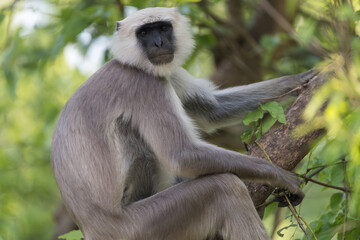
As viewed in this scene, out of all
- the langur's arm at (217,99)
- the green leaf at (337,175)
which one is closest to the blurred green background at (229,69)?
the green leaf at (337,175)

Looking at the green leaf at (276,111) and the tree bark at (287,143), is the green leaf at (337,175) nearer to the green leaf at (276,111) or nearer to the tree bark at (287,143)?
the tree bark at (287,143)

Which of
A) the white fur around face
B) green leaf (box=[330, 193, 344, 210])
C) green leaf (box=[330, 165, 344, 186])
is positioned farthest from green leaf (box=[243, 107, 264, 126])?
green leaf (box=[330, 193, 344, 210])

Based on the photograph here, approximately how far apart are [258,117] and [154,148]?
2.88 feet

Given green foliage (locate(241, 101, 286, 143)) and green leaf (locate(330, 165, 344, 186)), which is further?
green leaf (locate(330, 165, 344, 186))

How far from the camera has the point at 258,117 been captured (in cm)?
410

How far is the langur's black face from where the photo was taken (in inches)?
175

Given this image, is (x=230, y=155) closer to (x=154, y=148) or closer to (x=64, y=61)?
(x=154, y=148)

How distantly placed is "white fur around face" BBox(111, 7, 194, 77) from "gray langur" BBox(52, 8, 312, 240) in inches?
0.4

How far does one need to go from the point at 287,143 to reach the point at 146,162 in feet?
4.08

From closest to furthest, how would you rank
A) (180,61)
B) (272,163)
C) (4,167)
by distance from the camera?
(272,163) → (180,61) → (4,167)

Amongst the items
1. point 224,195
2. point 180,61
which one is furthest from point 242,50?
point 224,195

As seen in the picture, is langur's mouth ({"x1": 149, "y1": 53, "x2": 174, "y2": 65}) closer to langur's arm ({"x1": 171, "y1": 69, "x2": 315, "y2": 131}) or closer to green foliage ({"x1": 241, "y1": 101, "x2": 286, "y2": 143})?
langur's arm ({"x1": 171, "y1": 69, "x2": 315, "y2": 131})

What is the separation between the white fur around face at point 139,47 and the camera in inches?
177

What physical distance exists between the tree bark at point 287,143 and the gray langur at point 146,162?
0.43ft
